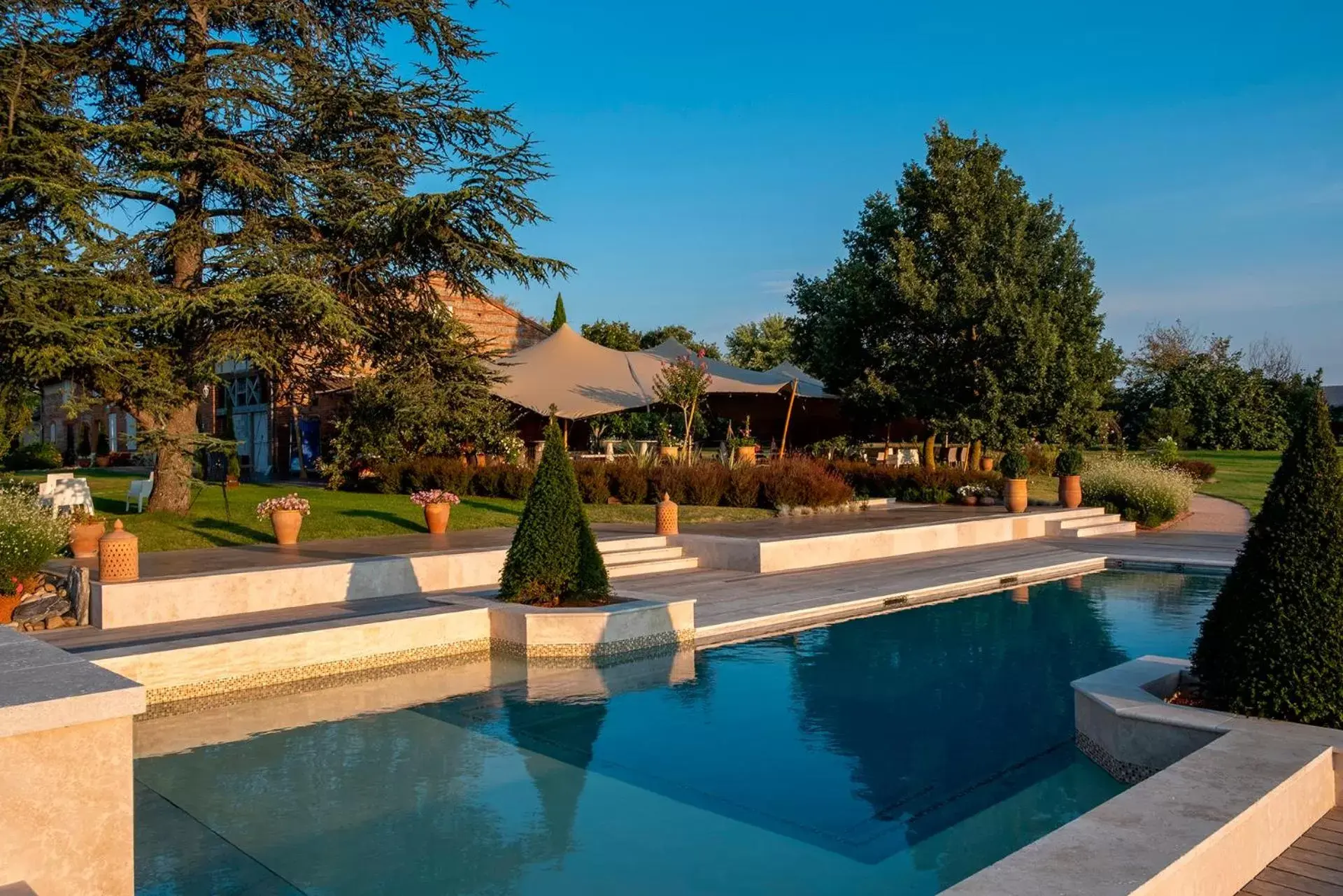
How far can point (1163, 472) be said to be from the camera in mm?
19641

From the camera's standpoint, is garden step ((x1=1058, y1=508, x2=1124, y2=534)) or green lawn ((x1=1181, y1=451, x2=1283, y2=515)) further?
green lawn ((x1=1181, y1=451, x2=1283, y2=515))

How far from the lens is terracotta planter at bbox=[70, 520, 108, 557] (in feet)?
36.5

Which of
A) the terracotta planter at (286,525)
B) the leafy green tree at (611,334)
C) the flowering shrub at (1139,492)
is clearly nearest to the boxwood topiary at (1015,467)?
the flowering shrub at (1139,492)

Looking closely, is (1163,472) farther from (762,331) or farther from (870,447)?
(762,331)

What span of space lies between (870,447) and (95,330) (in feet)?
57.7

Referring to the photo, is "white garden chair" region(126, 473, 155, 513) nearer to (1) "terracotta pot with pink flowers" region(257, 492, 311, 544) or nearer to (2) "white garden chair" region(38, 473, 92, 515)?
(2) "white garden chair" region(38, 473, 92, 515)

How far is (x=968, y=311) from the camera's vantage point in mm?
23484

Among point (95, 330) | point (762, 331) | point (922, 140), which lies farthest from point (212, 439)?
point (762, 331)

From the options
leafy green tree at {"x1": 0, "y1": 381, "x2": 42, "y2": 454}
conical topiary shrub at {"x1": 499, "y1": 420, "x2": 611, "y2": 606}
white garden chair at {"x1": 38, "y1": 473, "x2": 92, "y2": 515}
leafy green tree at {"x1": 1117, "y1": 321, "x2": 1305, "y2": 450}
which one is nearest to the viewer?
conical topiary shrub at {"x1": 499, "y1": 420, "x2": 611, "y2": 606}

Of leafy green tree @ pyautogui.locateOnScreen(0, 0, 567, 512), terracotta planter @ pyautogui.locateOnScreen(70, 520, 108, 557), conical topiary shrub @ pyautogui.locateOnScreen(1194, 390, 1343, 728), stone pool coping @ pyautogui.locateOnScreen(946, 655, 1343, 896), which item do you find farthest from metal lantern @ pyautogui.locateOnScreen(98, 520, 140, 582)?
conical topiary shrub @ pyautogui.locateOnScreen(1194, 390, 1343, 728)

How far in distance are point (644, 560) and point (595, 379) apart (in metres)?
13.7

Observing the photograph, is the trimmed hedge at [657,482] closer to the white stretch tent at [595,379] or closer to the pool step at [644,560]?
the white stretch tent at [595,379]

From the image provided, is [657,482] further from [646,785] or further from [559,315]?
[559,315]

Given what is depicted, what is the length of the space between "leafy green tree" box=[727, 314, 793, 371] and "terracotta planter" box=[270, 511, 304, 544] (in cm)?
4089
